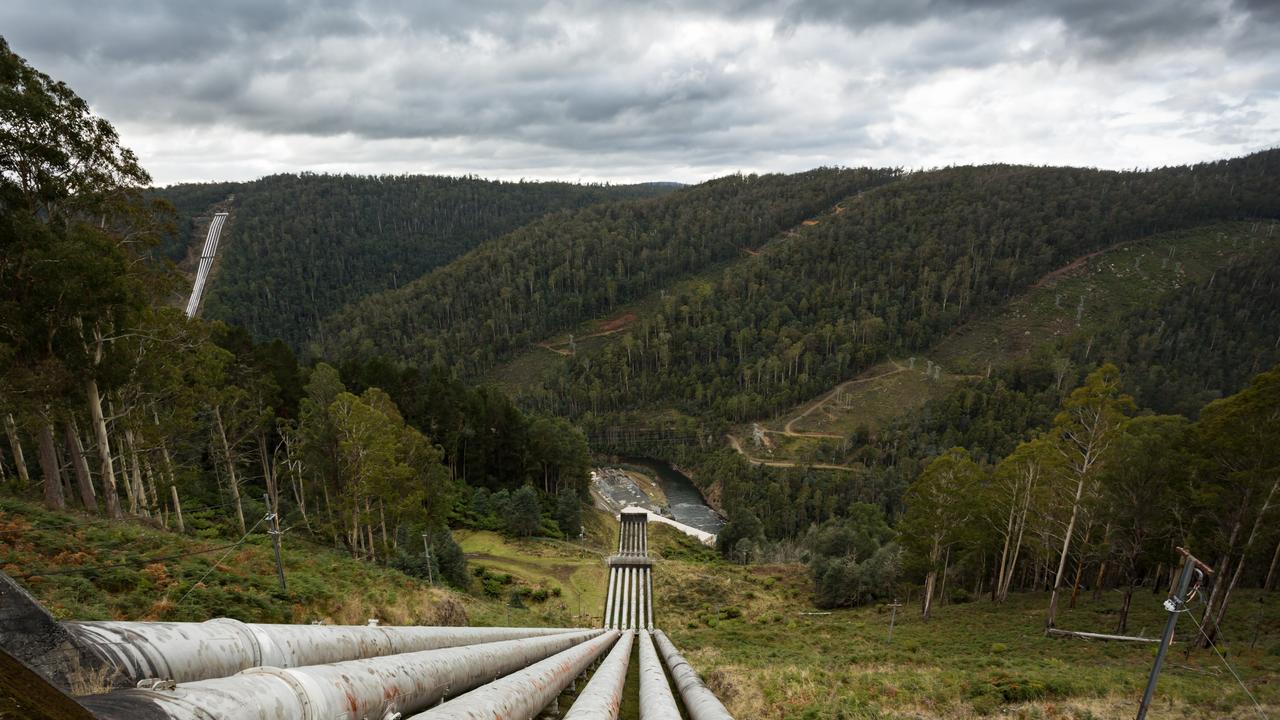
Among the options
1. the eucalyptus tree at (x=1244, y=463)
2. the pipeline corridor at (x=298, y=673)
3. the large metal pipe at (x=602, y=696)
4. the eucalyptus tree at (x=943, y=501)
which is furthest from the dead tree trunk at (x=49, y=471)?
the eucalyptus tree at (x=1244, y=463)

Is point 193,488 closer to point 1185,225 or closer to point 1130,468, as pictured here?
point 1130,468

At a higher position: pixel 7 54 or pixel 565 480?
pixel 7 54

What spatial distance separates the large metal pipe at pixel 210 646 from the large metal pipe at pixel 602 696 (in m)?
2.93

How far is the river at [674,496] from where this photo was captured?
3295 inches

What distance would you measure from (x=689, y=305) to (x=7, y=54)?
154m

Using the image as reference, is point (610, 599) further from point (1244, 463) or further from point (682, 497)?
point (682, 497)

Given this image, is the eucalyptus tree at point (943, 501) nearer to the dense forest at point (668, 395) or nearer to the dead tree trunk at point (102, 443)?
the dense forest at point (668, 395)

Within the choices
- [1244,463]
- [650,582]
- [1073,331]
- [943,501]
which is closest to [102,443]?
[650,582]

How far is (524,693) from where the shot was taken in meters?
8.00

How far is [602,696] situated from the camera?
9.12m

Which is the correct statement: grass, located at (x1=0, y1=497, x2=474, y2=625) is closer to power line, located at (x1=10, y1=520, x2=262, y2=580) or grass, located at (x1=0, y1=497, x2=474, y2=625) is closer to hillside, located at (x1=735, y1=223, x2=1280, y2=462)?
power line, located at (x1=10, y1=520, x2=262, y2=580)

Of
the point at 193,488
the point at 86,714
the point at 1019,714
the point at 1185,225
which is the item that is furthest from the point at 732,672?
the point at 1185,225

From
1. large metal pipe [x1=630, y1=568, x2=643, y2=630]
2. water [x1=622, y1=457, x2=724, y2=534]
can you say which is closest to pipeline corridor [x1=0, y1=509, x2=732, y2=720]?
large metal pipe [x1=630, y1=568, x2=643, y2=630]

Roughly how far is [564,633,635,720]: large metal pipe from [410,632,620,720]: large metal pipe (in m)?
0.54
